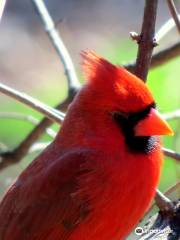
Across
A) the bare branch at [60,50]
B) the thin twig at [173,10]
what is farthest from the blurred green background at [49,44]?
the thin twig at [173,10]

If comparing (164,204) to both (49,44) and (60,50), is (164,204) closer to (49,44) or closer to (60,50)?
(60,50)

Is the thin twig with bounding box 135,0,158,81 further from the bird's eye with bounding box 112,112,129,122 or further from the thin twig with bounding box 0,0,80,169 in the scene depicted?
the thin twig with bounding box 0,0,80,169

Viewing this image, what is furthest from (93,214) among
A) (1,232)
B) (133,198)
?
(1,232)

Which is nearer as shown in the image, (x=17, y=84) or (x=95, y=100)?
(x=95, y=100)

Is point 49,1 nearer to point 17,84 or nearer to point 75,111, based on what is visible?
point 17,84

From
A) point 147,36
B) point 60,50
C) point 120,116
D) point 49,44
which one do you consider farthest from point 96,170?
point 49,44

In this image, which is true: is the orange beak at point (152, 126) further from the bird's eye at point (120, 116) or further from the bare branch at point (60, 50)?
the bare branch at point (60, 50)
